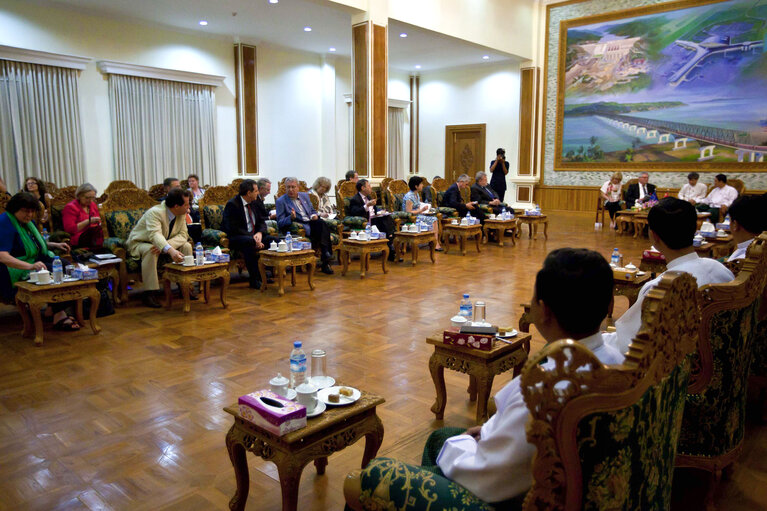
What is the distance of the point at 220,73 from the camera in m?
12.4

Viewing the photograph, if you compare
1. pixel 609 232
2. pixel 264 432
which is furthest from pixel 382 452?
pixel 609 232

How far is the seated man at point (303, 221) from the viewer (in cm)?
752

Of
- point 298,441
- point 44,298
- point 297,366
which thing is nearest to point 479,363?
point 297,366

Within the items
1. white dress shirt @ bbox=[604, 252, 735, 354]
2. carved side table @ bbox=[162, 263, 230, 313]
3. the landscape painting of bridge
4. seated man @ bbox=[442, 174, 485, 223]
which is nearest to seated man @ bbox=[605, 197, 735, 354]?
white dress shirt @ bbox=[604, 252, 735, 354]

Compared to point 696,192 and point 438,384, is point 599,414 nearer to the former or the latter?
point 438,384

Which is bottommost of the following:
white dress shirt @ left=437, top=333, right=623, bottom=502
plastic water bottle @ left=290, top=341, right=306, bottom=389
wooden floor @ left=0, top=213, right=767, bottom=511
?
wooden floor @ left=0, top=213, right=767, bottom=511

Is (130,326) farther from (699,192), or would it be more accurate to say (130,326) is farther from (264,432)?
(699,192)

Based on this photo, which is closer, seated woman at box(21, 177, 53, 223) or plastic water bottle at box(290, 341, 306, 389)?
plastic water bottle at box(290, 341, 306, 389)

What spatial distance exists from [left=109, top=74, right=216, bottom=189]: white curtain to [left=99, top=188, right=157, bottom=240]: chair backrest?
16.6 ft

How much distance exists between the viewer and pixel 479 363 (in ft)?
9.68

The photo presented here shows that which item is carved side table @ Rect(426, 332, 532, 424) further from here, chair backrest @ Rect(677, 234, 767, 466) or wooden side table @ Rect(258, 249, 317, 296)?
wooden side table @ Rect(258, 249, 317, 296)

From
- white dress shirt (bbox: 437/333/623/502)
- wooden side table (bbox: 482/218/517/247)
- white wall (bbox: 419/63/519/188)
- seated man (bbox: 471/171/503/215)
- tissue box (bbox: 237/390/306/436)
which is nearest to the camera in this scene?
white dress shirt (bbox: 437/333/623/502)

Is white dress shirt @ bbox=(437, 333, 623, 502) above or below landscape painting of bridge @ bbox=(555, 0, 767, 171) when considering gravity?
below

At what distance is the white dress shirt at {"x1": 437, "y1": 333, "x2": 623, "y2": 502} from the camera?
1.33 m
